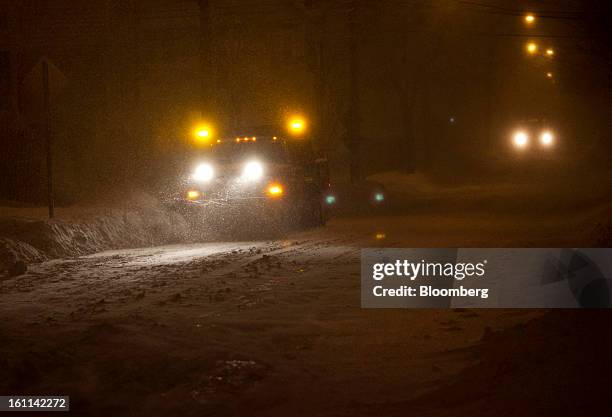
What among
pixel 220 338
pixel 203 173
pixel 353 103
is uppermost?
pixel 353 103

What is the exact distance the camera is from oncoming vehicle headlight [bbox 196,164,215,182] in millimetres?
19312

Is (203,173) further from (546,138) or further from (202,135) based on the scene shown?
(546,138)

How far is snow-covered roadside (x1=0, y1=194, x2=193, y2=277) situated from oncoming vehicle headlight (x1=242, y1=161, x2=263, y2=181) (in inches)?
67.8

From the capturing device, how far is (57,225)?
50.5ft

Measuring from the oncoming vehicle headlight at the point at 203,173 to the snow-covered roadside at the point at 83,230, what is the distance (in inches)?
38.7

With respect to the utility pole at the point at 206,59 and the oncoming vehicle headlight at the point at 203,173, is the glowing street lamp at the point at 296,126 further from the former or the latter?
the utility pole at the point at 206,59

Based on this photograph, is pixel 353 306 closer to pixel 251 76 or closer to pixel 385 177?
pixel 251 76

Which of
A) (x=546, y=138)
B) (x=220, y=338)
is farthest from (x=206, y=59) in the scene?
(x=546, y=138)

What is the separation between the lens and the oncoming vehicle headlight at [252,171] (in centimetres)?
1922

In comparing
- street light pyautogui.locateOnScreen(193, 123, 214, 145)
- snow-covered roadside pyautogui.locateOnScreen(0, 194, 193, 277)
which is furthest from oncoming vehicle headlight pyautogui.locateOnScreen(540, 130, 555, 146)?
snow-covered roadside pyautogui.locateOnScreen(0, 194, 193, 277)

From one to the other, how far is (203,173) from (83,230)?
13.7 feet

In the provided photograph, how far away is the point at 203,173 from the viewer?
1950 cm

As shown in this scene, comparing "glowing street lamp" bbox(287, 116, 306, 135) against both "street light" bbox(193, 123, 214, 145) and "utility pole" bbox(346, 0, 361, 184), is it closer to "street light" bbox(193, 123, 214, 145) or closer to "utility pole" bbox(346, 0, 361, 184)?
"street light" bbox(193, 123, 214, 145)

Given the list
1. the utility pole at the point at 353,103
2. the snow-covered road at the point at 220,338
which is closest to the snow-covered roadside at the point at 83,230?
the snow-covered road at the point at 220,338
